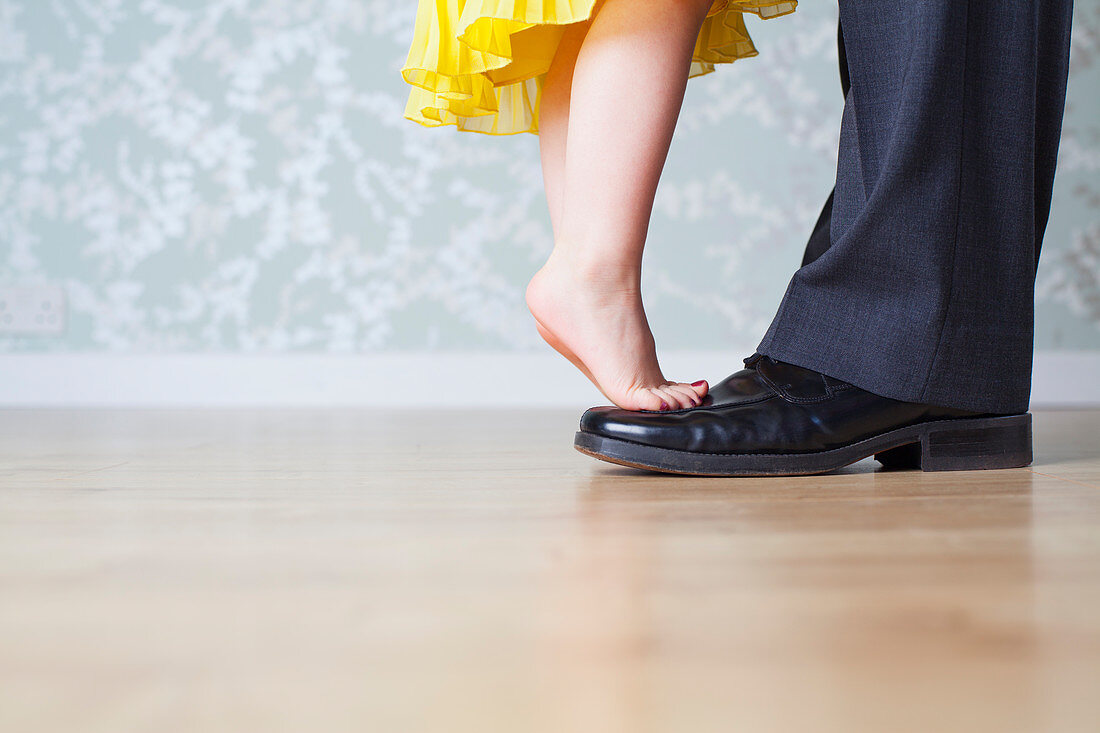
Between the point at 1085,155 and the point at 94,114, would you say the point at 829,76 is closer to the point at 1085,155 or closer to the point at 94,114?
the point at 1085,155

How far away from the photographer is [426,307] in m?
2.17

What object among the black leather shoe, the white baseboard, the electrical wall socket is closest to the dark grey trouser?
the black leather shoe

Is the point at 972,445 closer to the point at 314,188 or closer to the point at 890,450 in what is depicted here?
the point at 890,450

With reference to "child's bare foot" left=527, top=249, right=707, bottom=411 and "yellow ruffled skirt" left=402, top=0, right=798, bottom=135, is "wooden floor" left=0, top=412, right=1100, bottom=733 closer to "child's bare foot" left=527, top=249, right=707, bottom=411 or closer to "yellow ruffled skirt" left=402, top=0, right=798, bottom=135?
"child's bare foot" left=527, top=249, right=707, bottom=411

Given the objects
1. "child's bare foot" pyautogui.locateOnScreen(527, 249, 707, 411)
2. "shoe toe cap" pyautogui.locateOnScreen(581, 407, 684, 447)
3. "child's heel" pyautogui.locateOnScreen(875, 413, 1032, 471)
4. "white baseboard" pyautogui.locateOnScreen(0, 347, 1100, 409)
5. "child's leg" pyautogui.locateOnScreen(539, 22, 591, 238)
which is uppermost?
"child's leg" pyautogui.locateOnScreen(539, 22, 591, 238)

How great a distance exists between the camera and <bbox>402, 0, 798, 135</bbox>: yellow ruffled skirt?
2.36 ft

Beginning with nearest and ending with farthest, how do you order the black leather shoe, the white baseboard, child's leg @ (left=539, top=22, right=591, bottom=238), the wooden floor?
1. the wooden floor
2. the black leather shoe
3. child's leg @ (left=539, top=22, right=591, bottom=238)
4. the white baseboard

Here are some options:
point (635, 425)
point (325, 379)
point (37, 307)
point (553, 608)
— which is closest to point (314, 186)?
point (325, 379)

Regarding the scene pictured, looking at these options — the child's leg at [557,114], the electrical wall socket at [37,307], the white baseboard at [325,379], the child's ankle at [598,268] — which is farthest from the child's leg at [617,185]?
the electrical wall socket at [37,307]

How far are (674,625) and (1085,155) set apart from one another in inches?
94.3

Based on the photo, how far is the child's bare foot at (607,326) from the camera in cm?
74

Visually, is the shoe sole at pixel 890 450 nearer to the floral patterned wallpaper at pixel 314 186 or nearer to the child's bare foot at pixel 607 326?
the child's bare foot at pixel 607 326

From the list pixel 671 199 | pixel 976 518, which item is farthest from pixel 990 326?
pixel 671 199

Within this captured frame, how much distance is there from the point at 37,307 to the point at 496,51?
6.16 feet
